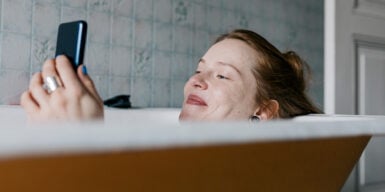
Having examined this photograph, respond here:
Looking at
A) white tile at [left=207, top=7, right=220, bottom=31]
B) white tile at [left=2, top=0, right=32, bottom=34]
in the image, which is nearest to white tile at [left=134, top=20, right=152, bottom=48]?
white tile at [left=207, top=7, right=220, bottom=31]

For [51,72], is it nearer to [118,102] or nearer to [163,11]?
[118,102]

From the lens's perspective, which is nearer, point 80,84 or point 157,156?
point 157,156

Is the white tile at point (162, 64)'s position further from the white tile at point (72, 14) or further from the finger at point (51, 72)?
the finger at point (51, 72)

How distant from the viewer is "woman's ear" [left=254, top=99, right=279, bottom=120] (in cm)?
130

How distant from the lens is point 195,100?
51.3 inches

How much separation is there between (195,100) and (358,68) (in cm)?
82

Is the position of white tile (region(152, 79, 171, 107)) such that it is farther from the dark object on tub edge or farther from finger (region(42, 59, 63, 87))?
finger (region(42, 59, 63, 87))

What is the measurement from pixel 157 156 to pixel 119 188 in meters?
0.10

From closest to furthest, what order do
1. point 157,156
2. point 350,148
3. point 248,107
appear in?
point 157,156 → point 350,148 → point 248,107

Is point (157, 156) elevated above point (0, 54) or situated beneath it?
situated beneath

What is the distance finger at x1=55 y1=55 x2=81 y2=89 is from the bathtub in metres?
0.14

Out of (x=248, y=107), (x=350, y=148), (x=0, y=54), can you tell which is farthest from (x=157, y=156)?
(x=0, y=54)

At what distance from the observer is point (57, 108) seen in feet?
2.35

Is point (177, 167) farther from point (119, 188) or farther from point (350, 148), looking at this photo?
point (350, 148)
